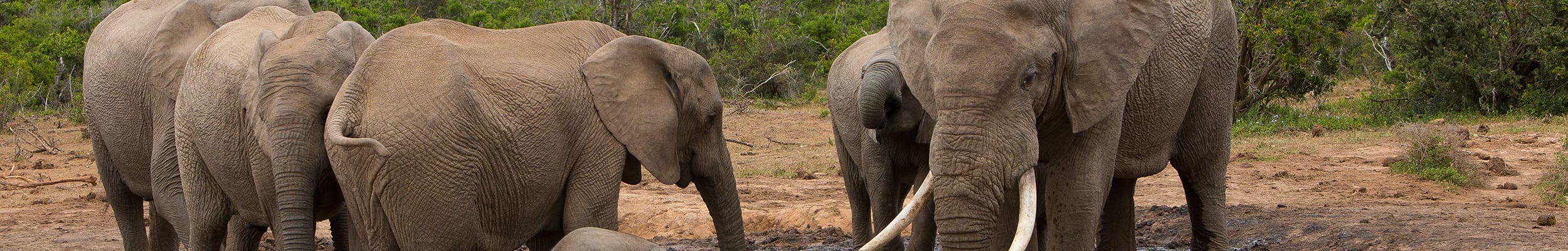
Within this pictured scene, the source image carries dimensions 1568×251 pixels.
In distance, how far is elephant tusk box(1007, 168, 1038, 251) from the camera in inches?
142

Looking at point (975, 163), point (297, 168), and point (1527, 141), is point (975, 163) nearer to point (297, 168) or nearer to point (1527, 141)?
point (297, 168)

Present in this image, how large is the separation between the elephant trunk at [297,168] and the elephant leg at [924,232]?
7.19ft

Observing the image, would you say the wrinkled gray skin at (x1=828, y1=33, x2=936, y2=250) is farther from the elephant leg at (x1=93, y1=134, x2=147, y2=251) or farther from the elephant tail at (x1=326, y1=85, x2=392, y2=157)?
the elephant leg at (x1=93, y1=134, x2=147, y2=251)

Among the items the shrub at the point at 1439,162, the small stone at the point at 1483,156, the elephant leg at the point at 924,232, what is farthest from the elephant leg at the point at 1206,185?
the small stone at the point at 1483,156

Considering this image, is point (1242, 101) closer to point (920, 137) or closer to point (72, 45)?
point (920, 137)

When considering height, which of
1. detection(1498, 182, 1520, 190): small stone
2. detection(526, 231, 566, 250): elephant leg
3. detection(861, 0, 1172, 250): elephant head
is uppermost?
detection(861, 0, 1172, 250): elephant head

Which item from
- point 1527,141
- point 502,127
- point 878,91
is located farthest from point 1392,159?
point 502,127

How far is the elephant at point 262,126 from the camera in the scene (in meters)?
4.42

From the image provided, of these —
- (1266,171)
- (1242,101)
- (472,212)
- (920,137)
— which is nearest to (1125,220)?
(920,137)

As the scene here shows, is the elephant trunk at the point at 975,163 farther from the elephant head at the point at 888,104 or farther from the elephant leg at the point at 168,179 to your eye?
the elephant leg at the point at 168,179

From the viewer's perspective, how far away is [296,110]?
4395mm

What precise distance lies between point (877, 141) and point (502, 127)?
1.39 meters

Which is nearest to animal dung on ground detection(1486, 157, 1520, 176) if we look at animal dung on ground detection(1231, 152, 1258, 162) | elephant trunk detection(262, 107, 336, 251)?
animal dung on ground detection(1231, 152, 1258, 162)

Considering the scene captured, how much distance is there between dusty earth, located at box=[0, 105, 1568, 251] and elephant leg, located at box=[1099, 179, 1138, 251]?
1.00 metres
